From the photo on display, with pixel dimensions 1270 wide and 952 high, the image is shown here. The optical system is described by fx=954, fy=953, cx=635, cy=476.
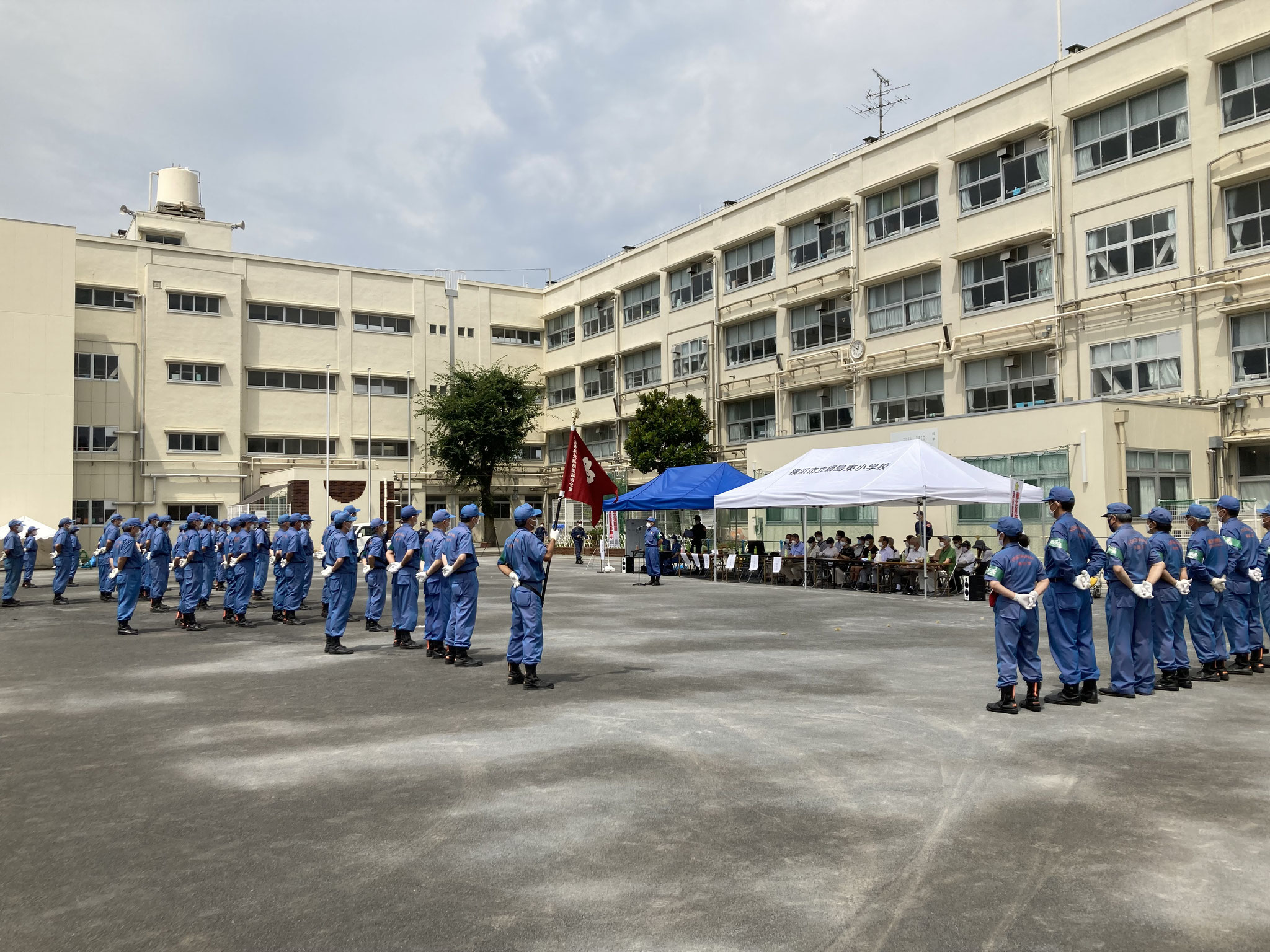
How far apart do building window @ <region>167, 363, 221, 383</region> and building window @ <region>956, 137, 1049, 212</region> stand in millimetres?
36185

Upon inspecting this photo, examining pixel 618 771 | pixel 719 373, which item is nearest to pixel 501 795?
pixel 618 771

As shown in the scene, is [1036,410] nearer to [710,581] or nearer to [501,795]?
[710,581]

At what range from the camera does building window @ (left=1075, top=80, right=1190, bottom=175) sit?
26.4 meters

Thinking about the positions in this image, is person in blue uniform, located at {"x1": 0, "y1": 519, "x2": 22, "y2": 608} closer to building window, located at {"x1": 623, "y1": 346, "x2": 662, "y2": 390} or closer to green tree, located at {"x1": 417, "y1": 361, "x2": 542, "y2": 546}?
green tree, located at {"x1": 417, "y1": 361, "x2": 542, "y2": 546}

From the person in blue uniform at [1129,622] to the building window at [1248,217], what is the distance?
19.3 m

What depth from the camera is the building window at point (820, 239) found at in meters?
37.6

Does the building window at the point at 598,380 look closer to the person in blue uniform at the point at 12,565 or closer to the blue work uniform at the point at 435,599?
the person in blue uniform at the point at 12,565

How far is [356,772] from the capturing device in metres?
6.92

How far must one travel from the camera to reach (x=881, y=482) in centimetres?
2173

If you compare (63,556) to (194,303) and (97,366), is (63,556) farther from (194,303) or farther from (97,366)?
(194,303)

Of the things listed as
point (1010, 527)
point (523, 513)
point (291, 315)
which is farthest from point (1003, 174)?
point (291, 315)

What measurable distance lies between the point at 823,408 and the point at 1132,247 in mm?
13600

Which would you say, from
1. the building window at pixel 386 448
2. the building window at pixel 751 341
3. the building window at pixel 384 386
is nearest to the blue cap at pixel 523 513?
the building window at pixel 751 341

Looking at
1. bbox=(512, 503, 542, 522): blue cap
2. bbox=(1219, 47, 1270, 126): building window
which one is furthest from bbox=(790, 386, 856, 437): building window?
bbox=(512, 503, 542, 522): blue cap
